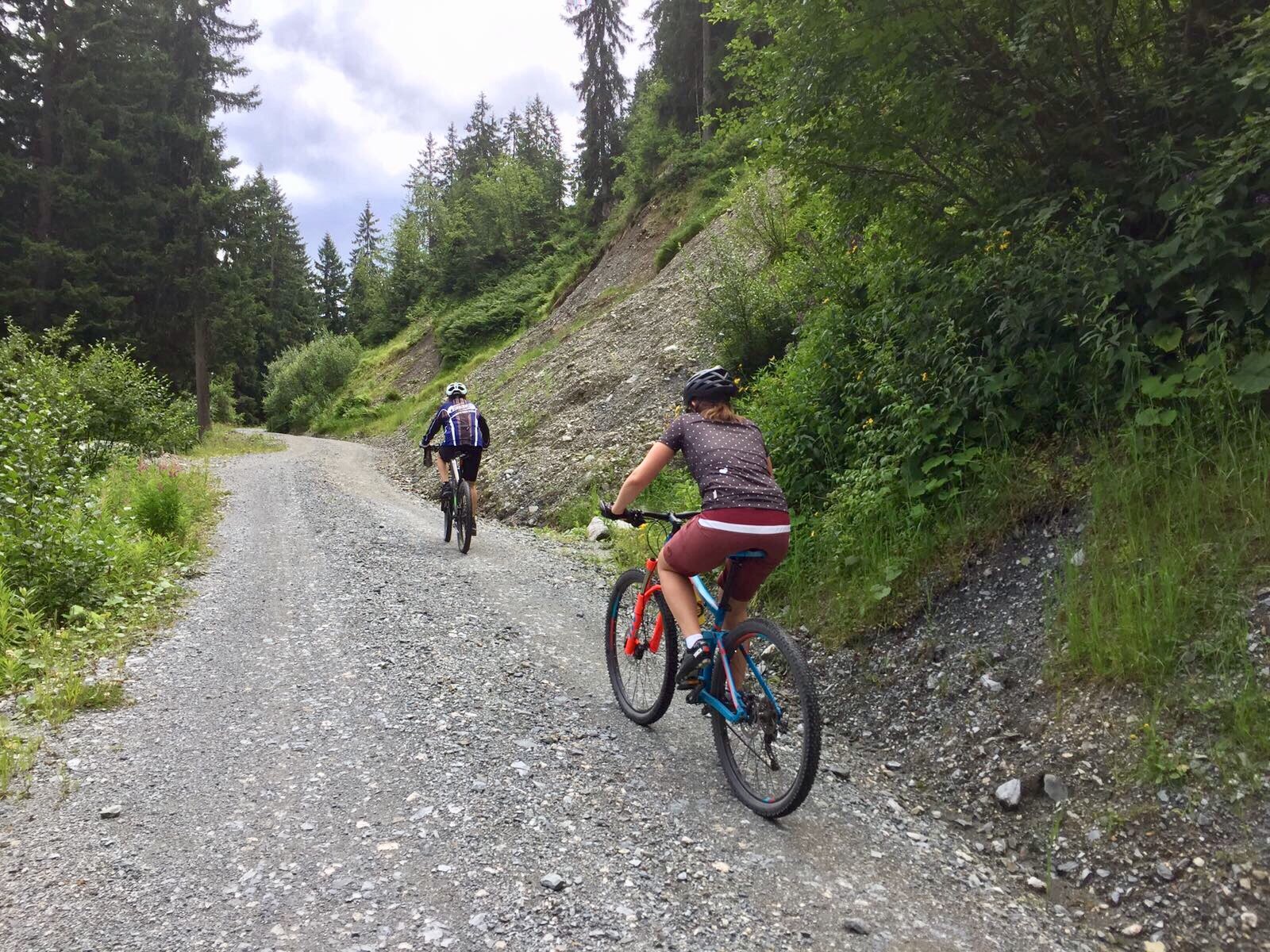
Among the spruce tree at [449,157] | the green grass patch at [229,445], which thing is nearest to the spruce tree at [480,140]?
the spruce tree at [449,157]

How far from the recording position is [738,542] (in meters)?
3.59

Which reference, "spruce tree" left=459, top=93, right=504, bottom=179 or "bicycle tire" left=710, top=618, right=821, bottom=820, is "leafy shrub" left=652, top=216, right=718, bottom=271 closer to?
"bicycle tire" left=710, top=618, right=821, bottom=820

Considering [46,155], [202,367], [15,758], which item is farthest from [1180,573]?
[46,155]

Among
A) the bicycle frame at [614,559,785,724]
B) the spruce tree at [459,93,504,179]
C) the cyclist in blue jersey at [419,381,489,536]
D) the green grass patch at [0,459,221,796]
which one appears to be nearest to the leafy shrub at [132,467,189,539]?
the green grass patch at [0,459,221,796]

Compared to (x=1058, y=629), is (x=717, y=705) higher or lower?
lower

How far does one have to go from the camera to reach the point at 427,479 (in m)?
16.8

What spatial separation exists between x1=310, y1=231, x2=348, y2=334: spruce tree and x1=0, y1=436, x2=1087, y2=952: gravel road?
285 feet

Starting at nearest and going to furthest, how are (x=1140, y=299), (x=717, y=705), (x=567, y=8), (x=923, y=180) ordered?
(x=717, y=705) < (x=1140, y=299) < (x=923, y=180) < (x=567, y=8)

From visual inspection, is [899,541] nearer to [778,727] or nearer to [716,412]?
[716,412]

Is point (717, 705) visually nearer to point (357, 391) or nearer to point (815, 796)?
point (815, 796)

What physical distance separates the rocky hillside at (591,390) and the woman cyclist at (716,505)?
7.11m

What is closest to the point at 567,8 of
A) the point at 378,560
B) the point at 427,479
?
the point at 427,479

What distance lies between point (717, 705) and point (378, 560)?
19.6 ft

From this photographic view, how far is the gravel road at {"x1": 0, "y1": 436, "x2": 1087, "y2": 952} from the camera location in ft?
8.59
